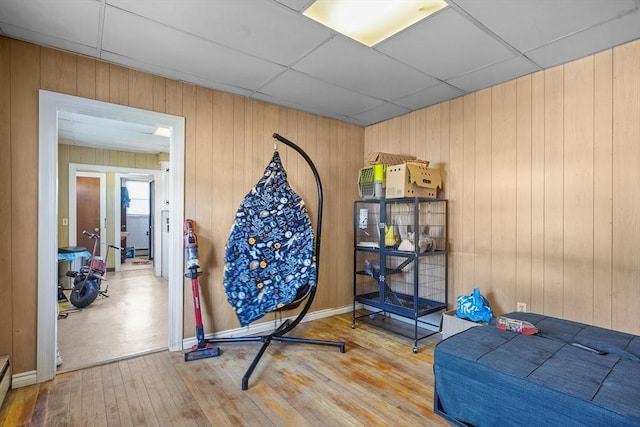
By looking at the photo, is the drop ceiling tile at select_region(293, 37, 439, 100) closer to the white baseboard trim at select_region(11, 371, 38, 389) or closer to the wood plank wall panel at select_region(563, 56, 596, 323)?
the wood plank wall panel at select_region(563, 56, 596, 323)

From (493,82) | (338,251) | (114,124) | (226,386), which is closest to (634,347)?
(493,82)

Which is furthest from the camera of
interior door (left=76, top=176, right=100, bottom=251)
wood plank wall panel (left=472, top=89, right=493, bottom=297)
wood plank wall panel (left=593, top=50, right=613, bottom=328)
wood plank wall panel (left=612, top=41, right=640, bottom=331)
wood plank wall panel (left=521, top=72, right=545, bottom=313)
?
interior door (left=76, top=176, right=100, bottom=251)

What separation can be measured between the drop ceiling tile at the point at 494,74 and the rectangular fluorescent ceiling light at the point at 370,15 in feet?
3.26

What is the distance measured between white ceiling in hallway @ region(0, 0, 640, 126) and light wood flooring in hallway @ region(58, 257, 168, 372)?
248 cm

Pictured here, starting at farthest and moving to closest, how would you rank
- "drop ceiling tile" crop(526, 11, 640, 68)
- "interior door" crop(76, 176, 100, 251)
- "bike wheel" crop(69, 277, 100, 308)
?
"interior door" crop(76, 176, 100, 251) < "bike wheel" crop(69, 277, 100, 308) < "drop ceiling tile" crop(526, 11, 640, 68)

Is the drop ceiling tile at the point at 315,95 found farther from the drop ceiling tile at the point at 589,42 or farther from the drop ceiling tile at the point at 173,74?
the drop ceiling tile at the point at 589,42

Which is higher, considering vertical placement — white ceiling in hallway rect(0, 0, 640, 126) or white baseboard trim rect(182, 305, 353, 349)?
white ceiling in hallway rect(0, 0, 640, 126)

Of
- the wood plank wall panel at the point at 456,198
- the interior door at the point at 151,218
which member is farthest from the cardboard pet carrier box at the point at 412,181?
the interior door at the point at 151,218

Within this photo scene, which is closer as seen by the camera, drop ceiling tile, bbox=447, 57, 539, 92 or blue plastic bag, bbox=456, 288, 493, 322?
drop ceiling tile, bbox=447, 57, 539, 92

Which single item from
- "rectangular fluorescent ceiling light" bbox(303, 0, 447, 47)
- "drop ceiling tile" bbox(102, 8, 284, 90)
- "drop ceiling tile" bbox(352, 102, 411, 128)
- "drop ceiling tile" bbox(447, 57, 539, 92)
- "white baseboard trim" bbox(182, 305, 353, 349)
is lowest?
"white baseboard trim" bbox(182, 305, 353, 349)

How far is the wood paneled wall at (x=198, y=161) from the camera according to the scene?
7.50ft

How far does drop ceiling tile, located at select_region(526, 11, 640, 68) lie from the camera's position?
6.77 ft

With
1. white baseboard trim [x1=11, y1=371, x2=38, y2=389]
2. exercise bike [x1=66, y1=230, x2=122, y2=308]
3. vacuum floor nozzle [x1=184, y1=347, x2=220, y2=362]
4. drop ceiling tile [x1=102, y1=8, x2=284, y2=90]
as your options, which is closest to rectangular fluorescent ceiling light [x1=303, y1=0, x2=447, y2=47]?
drop ceiling tile [x1=102, y1=8, x2=284, y2=90]

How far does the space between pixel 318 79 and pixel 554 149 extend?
2055mm
